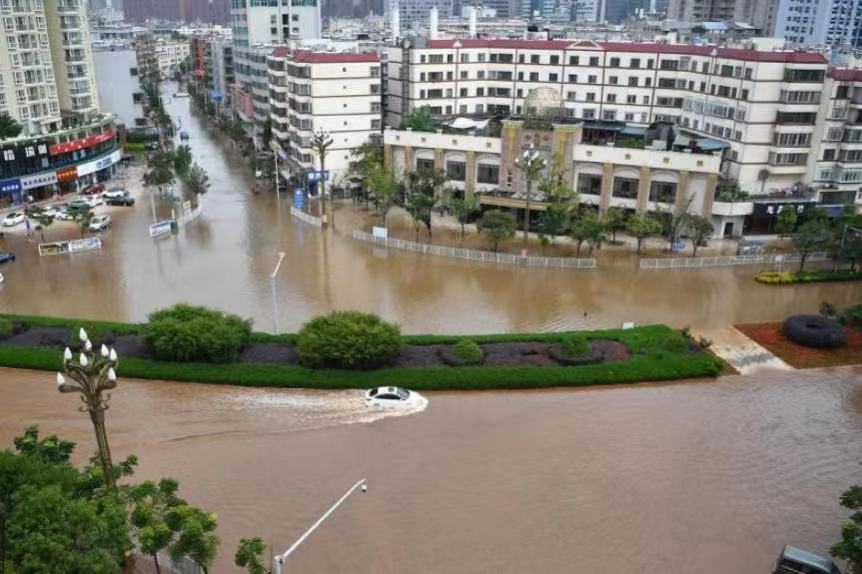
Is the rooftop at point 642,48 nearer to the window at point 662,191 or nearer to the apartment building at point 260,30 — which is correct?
the window at point 662,191

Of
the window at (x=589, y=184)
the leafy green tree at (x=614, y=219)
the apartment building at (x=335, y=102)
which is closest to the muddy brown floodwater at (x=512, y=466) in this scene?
the leafy green tree at (x=614, y=219)

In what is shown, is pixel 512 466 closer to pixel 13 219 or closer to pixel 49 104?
pixel 13 219

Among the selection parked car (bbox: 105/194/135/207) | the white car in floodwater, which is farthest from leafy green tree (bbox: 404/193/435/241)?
parked car (bbox: 105/194/135/207)

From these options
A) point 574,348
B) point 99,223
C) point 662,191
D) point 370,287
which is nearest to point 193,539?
point 574,348

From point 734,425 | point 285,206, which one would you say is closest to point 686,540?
point 734,425

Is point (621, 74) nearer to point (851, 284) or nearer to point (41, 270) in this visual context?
point (851, 284)

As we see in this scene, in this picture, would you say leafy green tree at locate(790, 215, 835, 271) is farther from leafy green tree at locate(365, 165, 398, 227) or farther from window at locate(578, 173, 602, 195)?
leafy green tree at locate(365, 165, 398, 227)
